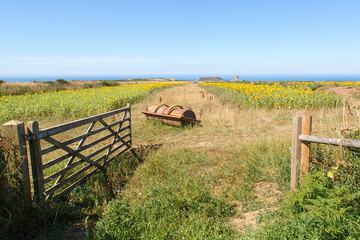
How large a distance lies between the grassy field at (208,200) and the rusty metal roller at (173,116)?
2451 millimetres

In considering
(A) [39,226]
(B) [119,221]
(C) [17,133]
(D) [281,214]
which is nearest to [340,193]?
(D) [281,214]

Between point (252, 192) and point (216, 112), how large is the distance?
790 centimetres

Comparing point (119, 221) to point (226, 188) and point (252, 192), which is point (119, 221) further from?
point (252, 192)

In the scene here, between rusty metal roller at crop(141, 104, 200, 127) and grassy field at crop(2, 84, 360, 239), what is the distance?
8.04 feet

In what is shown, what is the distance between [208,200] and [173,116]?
6014 mm

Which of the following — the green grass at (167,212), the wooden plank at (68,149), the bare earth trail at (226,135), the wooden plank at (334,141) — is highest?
the wooden plank at (334,141)

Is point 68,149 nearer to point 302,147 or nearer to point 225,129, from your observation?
point 302,147

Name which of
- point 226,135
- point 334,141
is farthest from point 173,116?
point 334,141

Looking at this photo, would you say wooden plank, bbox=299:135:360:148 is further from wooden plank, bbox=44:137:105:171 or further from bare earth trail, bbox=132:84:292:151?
wooden plank, bbox=44:137:105:171

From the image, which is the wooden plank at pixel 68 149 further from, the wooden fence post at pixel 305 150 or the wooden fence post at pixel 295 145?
the wooden fence post at pixel 305 150

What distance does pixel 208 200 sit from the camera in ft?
12.9

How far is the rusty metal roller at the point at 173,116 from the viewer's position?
9.66 meters

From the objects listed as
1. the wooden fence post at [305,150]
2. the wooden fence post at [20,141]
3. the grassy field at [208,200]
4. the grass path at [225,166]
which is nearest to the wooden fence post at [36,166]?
the wooden fence post at [20,141]

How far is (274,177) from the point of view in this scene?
448 cm
